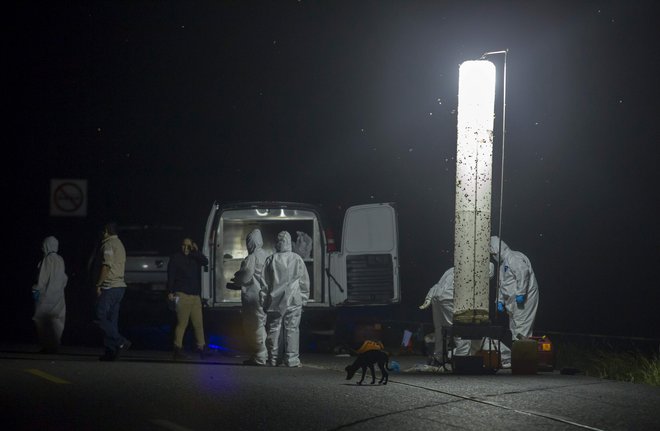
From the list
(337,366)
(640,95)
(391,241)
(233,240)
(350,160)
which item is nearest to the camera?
(337,366)

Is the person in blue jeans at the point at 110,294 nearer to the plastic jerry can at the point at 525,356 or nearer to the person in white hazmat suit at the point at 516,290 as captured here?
the person in white hazmat suit at the point at 516,290

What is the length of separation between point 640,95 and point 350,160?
1084cm

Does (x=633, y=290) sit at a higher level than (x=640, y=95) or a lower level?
lower

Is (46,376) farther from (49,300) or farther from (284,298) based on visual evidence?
(49,300)

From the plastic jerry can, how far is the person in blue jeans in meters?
4.75

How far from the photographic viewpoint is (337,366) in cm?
1394

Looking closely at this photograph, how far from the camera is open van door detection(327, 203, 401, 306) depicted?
16.4m

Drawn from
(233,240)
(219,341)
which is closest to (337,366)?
(219,341)

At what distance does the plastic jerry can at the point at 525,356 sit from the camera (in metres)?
12.8

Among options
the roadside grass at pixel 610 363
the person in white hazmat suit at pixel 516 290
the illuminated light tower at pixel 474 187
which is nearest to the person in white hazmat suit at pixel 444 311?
the person in white hazmat suit at pixel 516 290

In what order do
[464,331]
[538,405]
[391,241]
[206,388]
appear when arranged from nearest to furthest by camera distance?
[538,405] → [206,388] → [464,331] → [391,241]

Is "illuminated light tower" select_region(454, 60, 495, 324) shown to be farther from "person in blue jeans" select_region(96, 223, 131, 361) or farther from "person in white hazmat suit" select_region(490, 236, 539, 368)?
"person in blue jeans" select_region(96, 223, 131, 361)

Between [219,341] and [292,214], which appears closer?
[292,214]

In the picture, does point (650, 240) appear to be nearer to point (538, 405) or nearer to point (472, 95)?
point (472, 95)
